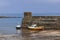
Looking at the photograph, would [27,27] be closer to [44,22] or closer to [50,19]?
[44,22]

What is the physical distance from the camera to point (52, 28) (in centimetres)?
1698

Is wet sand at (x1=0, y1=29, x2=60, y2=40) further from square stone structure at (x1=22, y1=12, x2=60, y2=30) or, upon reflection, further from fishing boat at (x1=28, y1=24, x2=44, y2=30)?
square stone structure at (x1=22, y1=12, x2=60, y2=30)

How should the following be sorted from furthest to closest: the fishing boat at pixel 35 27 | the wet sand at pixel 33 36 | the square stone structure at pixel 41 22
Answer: the square stone structure at pixel 41 22 → the fishing boat at pixel 35 27 → the wet sand at pixel 33 36

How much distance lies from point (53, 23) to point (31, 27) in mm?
2116

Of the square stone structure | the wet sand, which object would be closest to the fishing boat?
the square stone structure

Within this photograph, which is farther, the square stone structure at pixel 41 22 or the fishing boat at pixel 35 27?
Answer: the square stone structure at pixel 41 22

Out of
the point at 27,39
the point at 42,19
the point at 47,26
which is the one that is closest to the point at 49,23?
the point at 47,26

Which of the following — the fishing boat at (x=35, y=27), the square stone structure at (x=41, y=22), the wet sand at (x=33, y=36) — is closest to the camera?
the wet sand at (x=33, y=36)

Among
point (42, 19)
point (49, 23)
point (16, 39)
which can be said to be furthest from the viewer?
point (42, 19)

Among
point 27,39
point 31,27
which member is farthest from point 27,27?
point 27,39

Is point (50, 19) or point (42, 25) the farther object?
point (50, 19)

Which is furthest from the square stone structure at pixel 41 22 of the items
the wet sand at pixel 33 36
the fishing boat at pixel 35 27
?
the wet sand at pixel 33 36

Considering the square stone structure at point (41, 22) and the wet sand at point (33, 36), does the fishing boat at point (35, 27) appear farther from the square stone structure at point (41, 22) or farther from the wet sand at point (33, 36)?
the wet sand at point (33, 36)

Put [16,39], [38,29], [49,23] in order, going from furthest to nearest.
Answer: [49,23] → [38,29] → [16,39]
